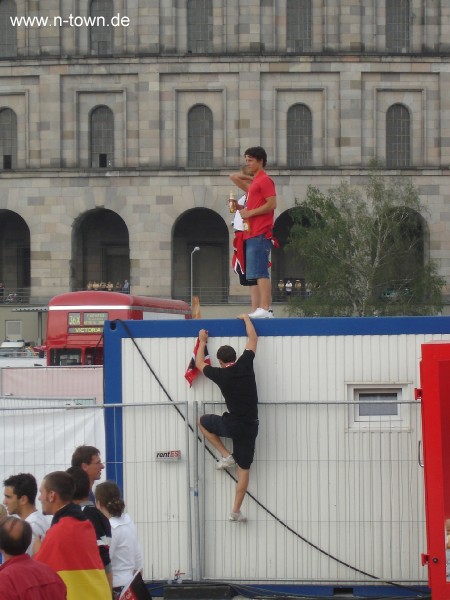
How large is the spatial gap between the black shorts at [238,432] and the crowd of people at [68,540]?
2135 millimetres

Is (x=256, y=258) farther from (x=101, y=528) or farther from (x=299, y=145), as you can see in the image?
(x=299, y=145)

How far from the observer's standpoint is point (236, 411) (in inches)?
432

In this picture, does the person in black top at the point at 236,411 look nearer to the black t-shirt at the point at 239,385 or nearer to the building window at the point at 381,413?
→ the black t-shirt at the point at 239,385

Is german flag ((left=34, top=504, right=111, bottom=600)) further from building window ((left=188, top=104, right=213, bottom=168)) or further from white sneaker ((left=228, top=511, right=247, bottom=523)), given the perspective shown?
building window ((left=188, top=104, right=213, bottom=168))

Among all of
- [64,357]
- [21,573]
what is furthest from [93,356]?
[21,573]

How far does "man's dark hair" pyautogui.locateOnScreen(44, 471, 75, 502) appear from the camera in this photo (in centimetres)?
748

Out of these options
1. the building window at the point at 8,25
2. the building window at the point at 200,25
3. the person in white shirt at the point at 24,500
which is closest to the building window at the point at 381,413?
the person in white shirt at the point at 24,500

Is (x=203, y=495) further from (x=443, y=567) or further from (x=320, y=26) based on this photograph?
(x=320, y=26)

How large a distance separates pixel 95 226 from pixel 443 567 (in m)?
60.3

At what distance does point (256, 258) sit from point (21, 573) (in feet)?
22.9

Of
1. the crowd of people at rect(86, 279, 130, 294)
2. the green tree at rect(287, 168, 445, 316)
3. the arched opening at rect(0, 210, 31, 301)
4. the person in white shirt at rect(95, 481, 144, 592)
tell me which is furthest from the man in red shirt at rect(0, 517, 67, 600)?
the arched opening at rect(0, 210, 31, 301)

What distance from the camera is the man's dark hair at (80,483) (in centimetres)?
806

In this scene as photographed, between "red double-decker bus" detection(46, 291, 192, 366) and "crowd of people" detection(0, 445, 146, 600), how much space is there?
2678cm

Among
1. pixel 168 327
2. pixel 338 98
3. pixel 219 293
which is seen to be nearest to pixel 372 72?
pixel 338 98
